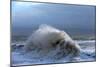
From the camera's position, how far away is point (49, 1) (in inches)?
118

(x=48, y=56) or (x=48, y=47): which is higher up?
(x=48, y=47)

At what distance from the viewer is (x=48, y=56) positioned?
116 inches

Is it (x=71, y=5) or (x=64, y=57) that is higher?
(x=71, y=5)

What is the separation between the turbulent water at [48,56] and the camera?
2.81 metres

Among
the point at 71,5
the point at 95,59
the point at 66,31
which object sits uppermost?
the point at 71,5

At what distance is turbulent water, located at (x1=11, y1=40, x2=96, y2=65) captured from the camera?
281cm

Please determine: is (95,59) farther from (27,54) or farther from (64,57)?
(27,54)

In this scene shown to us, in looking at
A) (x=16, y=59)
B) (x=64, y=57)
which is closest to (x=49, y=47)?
(x=64, y=57)

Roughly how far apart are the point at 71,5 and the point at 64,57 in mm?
772

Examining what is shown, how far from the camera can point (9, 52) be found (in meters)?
2.78
